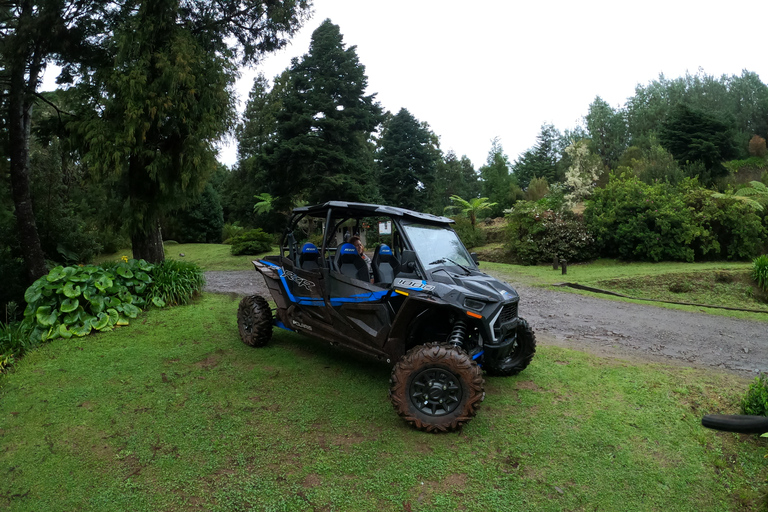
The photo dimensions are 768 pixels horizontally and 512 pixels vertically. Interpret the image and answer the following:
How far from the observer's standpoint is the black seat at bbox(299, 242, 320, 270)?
5715mm

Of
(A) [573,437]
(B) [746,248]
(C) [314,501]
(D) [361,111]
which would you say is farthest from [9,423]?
(D) [361,111]

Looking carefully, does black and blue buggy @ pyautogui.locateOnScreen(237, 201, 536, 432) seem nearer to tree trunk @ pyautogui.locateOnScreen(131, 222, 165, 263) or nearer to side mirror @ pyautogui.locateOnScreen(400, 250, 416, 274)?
side mirror @ pyautogui.locateOnScreen(400, 250, 416, 274)

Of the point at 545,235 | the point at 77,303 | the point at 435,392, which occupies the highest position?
the point at 545,235

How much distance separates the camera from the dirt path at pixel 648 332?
20.9ft

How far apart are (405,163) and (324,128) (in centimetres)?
873

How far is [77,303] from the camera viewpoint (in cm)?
672

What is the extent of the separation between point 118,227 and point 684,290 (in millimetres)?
13886

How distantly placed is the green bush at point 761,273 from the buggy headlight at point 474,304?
1171 cm

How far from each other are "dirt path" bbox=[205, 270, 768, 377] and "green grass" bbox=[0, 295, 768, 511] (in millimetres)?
979

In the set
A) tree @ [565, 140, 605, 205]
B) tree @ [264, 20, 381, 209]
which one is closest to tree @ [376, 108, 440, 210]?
tree @ [264, 20, 381, 209]

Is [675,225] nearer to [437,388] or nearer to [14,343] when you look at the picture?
[437,388]

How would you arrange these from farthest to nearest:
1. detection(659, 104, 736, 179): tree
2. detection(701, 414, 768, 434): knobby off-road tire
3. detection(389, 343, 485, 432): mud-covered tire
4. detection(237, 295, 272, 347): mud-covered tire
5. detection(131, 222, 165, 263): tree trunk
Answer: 1. detection(659, 104, 736, 179): tree
2. detection(131, 222, 165, 263): tree trunk
3. detection(237, 295, 272, 347): mud-covered tire
4. detection(389, 343, 485, 432): mud-covered tire
5. detection(701, 414, 768, 434): knobby off-road tire

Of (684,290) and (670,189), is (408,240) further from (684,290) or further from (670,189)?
(670,189)

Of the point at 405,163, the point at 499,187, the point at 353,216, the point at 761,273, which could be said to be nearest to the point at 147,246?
the point at 353,216
